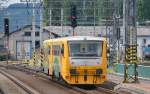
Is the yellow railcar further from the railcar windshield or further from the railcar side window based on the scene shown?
the railcar side window

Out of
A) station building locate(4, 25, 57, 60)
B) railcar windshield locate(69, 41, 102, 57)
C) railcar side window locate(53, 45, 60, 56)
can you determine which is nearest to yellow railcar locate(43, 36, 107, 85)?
railcar windshield locate(69, 41, 102, 57)

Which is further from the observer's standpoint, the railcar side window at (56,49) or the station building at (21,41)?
the station building at (21,41)

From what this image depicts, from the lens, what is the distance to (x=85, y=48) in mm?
33875

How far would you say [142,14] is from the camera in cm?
13050

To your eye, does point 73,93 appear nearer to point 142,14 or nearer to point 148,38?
point 148,38

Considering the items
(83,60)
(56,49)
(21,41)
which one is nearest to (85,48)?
(83,60)

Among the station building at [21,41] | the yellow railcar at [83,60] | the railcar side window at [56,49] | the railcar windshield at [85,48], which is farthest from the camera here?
the station building at [21,41]

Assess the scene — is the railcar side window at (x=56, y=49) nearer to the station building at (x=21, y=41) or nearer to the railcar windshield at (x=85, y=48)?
the railcar windshield at (x=85, y=48)

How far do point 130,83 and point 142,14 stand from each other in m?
96.5

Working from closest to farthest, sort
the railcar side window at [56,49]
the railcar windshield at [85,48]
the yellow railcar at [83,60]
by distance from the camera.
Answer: the yellow railcar at [83,60] → the railcar windshield at [85,48] → the railcar side window at [56,49]

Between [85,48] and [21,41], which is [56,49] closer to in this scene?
[85,48]

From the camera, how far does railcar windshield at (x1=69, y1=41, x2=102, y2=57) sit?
111 feet

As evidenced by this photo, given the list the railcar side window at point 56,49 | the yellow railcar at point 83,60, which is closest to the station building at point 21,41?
the railcar side window at point 56,49

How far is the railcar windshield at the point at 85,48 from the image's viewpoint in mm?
33719
